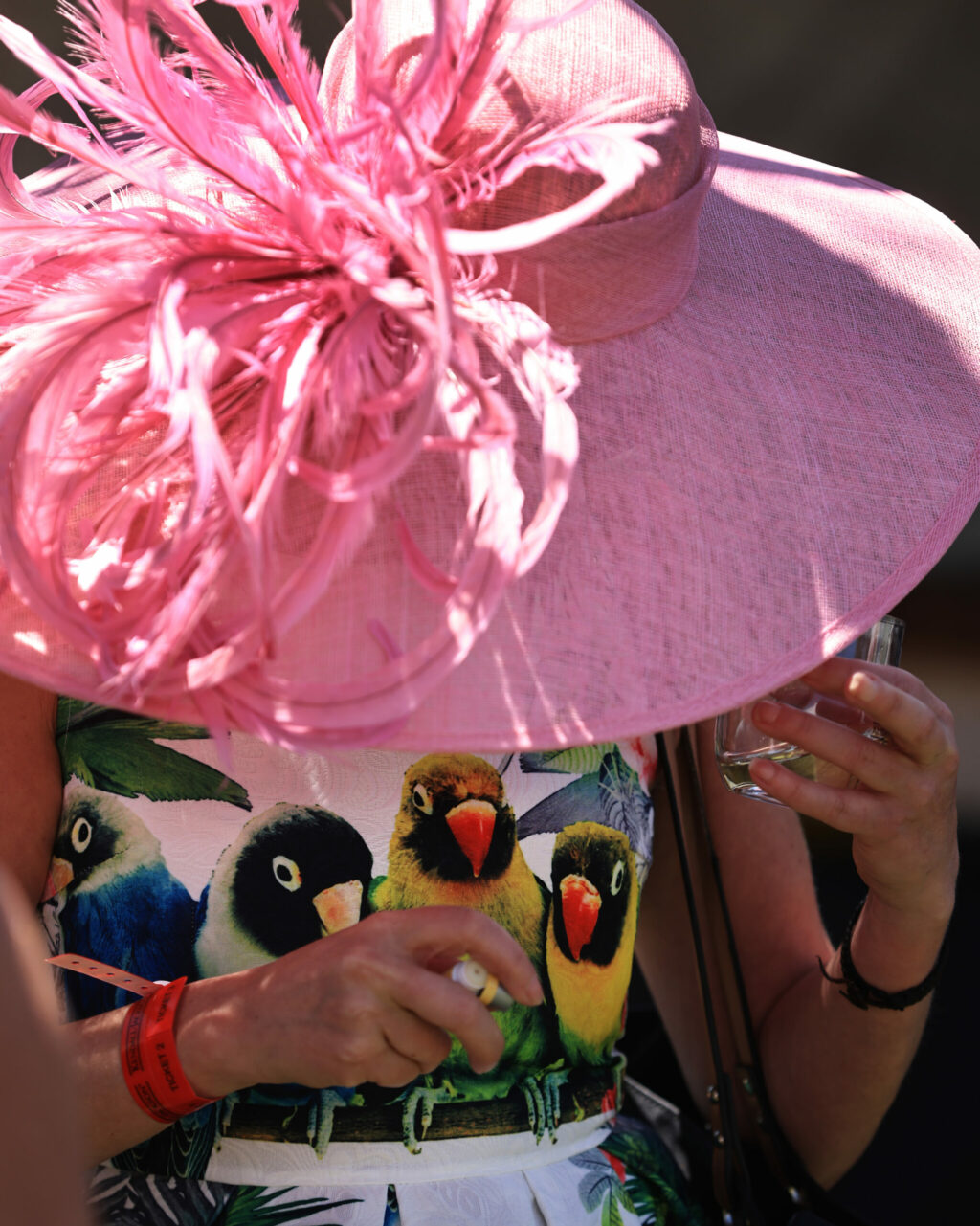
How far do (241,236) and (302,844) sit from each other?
0.46 meters

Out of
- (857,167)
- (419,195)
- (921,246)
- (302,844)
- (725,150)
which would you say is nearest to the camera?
(419,195)

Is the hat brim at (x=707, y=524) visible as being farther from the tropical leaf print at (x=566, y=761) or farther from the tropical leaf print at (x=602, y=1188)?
the tropical leaf print at (x=602, y=1188)

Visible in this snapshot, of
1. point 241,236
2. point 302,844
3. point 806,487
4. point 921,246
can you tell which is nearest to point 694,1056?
point 302,844

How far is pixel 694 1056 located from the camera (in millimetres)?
1272

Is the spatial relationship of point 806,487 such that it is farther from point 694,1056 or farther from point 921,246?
point 694,1056

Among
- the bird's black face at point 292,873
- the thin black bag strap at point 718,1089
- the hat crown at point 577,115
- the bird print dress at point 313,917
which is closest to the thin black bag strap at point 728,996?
the thin black bag strap at point 718,1089

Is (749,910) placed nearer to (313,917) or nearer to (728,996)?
(728,996)

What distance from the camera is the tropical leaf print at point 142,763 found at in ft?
2.97

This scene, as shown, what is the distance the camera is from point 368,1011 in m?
0.71

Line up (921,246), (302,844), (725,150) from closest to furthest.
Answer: (302,844)
(921,246)
(725,150)

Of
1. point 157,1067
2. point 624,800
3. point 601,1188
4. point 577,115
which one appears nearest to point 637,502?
point 577,115

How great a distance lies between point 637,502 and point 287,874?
1.34 ft

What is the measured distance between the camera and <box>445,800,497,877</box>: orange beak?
36.5 inches

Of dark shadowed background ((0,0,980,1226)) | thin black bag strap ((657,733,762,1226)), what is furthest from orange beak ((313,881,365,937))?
dark shadowed background ((0,0,980,1226))
